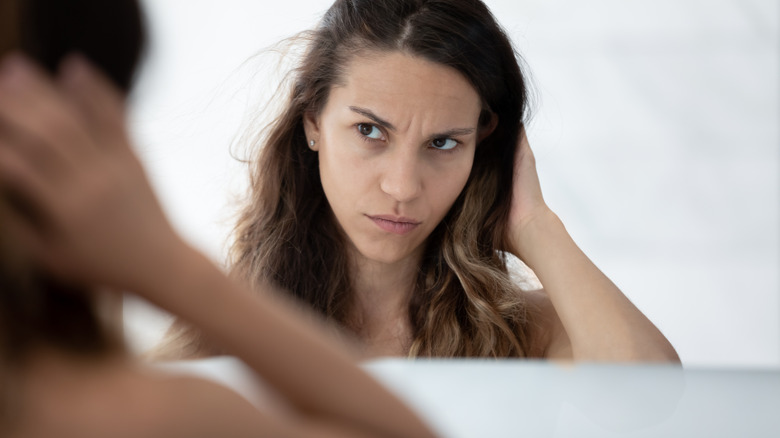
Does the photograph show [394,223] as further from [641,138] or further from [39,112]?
[39,112]

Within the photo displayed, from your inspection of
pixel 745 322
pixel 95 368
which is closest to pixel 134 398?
pixel 95 368

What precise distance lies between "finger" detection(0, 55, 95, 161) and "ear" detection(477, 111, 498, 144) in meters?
0.78

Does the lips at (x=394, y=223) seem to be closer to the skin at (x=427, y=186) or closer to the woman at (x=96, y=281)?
the skin at (x=427, y=186)

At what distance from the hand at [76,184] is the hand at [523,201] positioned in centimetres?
79

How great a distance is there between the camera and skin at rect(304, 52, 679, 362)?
0.93 m

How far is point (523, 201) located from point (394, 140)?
0.60ft

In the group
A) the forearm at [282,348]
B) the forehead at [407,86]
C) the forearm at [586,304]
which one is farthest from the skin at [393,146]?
the forearm at [282,348]

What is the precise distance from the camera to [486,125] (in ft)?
3.33

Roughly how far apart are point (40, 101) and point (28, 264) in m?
0.05

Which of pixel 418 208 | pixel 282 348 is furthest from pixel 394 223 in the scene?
pixel 282 348

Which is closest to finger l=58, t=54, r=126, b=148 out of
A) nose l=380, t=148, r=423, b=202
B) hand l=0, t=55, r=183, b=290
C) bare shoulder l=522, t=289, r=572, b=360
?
hand l=0, t=55, r=183, b=290

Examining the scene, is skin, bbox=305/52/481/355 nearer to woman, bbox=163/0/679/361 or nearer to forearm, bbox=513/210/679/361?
woman, bbox=163/0/679/361

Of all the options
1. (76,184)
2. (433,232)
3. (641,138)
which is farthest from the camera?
(641,138)

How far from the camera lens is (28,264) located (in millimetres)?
247
